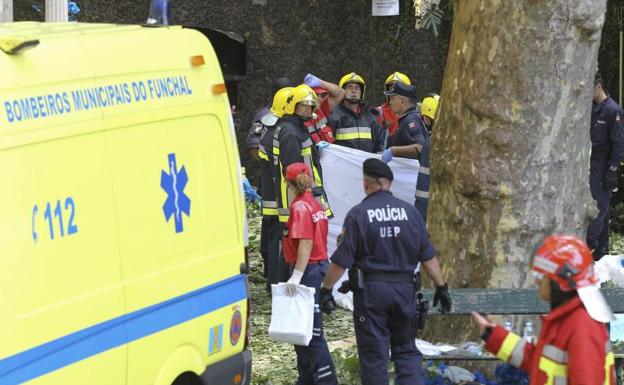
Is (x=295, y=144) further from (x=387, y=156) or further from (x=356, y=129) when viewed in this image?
(x=356, y=129)

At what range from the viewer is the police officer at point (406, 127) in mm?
11587

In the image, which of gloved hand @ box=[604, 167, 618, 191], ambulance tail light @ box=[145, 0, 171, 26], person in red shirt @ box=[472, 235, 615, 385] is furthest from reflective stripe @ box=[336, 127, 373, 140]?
person in red shirt @ box=[472, 235, 615, 385]

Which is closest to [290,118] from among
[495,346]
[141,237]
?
[141,237]

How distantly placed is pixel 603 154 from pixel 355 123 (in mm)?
2655

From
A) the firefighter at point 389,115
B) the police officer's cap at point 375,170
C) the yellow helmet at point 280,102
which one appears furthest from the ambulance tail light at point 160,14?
the firefighter at point 389,115

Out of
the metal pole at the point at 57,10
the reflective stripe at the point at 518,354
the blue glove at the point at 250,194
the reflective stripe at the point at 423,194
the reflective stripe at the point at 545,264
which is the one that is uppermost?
the metal pole at the point at 57,10

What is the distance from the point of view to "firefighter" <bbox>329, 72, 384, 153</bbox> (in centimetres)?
1240

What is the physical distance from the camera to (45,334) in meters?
5.18

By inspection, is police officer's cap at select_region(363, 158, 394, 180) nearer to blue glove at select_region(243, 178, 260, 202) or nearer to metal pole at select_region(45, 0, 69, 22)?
metal pole at select_region(45, 0, 69, 22)

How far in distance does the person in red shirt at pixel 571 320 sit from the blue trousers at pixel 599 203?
8.06 metres

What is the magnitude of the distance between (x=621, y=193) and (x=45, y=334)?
11605mm

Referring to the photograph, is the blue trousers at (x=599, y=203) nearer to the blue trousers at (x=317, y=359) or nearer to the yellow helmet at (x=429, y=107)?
the yellow helmet at (x=429, y=107)

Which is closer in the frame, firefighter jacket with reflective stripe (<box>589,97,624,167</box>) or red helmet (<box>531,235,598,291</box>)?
red helmet (<box>531,235,598,291</box>)

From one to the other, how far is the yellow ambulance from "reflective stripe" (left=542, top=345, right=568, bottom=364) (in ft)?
6.28
